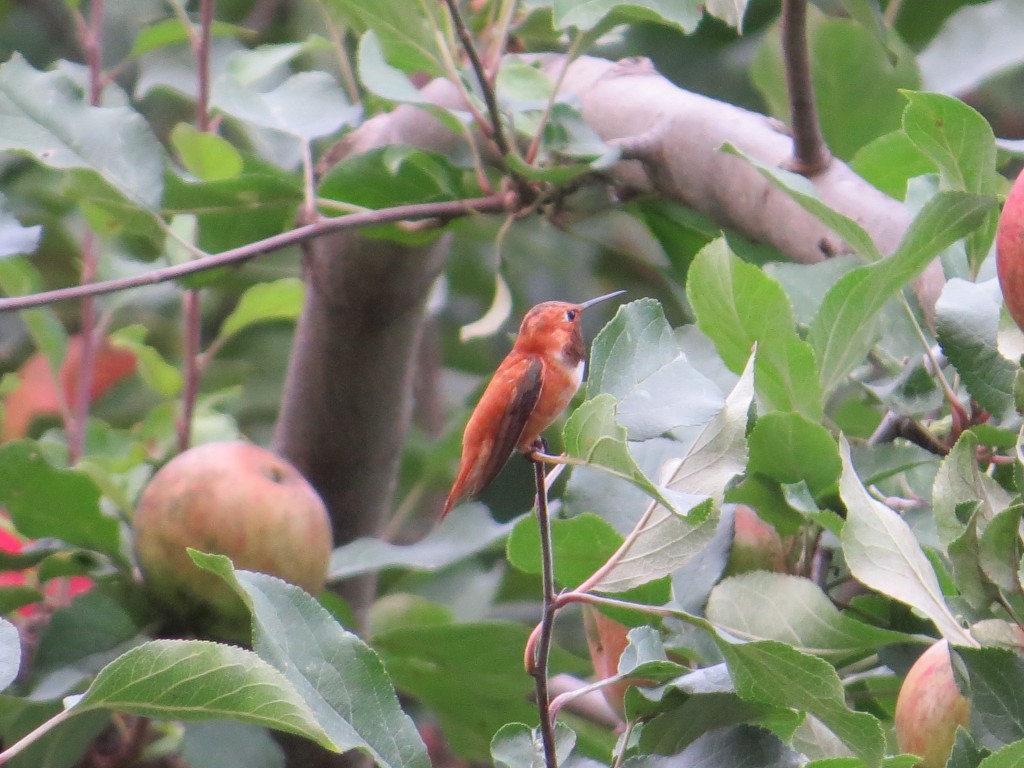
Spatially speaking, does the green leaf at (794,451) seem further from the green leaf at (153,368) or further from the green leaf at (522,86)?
the green leaf at (153,368)

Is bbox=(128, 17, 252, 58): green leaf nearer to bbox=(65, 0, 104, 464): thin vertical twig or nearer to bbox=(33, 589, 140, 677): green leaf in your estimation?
bbox=(65, 0, 104, 464): thin vertical twig

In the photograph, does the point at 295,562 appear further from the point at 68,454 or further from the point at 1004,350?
the point at 1004,350

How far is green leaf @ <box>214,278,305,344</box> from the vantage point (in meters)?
1.83

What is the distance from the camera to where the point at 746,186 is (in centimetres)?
120

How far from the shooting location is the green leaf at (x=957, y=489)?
2.47 ft

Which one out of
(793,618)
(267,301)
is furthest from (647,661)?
(267,301)

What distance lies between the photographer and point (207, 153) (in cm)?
165

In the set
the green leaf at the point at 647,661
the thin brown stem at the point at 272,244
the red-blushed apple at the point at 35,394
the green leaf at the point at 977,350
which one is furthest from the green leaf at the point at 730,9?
the red-blushed apple at the point at 35,394

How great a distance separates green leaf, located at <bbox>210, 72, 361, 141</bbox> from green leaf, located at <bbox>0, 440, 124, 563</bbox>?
1.42 feet

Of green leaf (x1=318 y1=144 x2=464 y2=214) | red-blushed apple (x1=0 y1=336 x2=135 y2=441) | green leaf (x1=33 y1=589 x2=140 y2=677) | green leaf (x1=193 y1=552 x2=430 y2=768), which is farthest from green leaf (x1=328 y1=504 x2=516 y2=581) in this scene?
red-blushed apple (x1=0 y1=336 x2=135 y2=441)

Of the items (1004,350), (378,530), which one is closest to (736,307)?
(1004,350)

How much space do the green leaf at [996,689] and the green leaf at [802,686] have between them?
0.09 m

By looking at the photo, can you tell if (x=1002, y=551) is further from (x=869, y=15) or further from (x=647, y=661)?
(x=869, y=15)

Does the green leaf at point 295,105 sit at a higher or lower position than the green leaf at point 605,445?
lower
